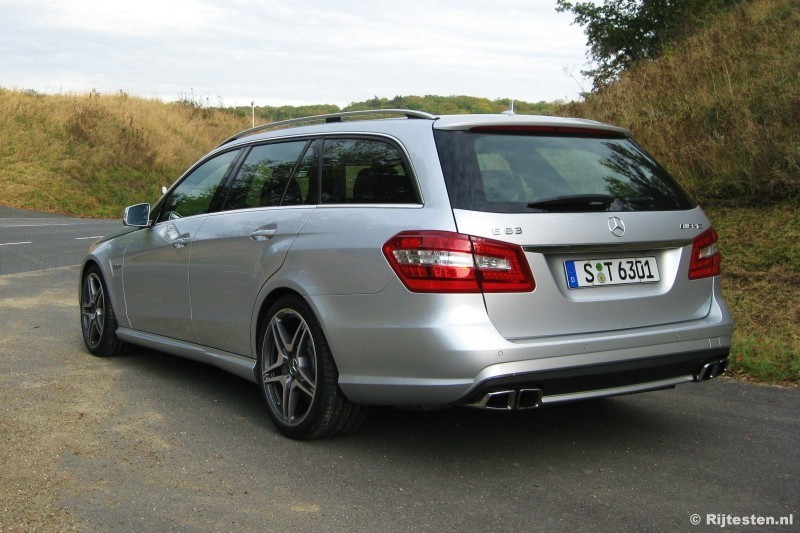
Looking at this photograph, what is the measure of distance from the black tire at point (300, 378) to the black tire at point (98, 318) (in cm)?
244

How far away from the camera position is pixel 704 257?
4.94 m

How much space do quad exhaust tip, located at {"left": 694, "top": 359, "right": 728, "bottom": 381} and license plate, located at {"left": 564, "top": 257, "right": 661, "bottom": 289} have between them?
0.54 m

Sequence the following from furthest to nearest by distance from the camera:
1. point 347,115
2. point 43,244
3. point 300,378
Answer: point 43,244 < point 347,115 < point 300,378

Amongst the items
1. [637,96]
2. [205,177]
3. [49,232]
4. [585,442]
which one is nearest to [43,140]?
[49,232]

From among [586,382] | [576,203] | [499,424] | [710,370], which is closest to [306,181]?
[576,203]

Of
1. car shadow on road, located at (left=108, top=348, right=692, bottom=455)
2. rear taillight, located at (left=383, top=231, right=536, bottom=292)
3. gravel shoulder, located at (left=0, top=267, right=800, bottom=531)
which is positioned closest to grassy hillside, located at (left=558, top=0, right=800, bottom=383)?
car shadow on road, located at (left=108, top=348, right=692, bottom=455)

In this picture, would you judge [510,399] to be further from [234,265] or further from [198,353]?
[198,353]

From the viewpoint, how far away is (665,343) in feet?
15.2

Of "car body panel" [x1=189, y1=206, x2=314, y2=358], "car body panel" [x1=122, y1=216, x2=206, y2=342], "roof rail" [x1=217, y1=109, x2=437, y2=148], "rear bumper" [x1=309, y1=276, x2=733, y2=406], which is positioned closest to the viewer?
"rear bumper" [x1=309, y1=276, x2=733, y2=406]

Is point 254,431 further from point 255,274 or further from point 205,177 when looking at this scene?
point 205,177

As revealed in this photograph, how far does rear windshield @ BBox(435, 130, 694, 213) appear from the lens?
446cm

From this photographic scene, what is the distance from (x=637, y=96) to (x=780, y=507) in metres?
11.9

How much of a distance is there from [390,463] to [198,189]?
2671 millimetres

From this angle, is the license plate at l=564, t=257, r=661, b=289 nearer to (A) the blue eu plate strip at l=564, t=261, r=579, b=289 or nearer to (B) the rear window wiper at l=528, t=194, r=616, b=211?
(A) the blue eu plate strip at l=564, t=261, r=579, b=289
